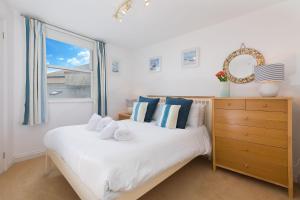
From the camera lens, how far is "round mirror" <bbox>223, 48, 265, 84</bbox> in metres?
2.18

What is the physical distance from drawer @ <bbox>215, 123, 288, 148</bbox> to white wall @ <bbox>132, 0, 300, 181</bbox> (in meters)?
0.48

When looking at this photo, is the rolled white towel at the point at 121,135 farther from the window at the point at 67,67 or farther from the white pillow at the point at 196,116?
the window at the point at 67,67

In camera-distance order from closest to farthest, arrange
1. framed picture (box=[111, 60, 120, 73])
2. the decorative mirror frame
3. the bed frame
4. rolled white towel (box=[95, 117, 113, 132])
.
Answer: the bed frame → rolled white towel (box=[95, 117, 113, 132]) → the decorative mirror frame → framed picture (box=[111, 60, 120, 73])

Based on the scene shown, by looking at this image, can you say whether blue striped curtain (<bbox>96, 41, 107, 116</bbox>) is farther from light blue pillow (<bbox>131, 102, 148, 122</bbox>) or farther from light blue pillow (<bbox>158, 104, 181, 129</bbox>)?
light blue pillow (<bbox>158, 104, 181, 129</bbox>)

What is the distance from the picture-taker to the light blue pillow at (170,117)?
7.14 ft

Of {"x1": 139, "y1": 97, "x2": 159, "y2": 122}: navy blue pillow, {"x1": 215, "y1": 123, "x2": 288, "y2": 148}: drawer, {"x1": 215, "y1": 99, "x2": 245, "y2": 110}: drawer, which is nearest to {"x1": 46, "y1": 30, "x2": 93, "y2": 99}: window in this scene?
{"x1": 139, "y1": 97, "x2": 159, "y2": 122}: navy blue pillow

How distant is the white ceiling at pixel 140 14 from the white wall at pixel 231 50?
0.54ft

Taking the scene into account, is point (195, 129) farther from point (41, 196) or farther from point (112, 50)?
point (112, 50)

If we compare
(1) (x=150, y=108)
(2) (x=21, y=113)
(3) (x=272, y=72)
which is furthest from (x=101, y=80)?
(3) (x=272, y=72)

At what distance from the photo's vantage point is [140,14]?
7.55ft

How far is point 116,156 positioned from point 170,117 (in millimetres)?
1196

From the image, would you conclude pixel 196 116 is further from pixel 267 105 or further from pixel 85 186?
pixel 85 186

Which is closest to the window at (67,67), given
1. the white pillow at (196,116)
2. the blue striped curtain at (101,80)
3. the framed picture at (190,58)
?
the blue striped curtain at (101,80)

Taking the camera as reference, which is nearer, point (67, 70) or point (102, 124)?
point (102, 124)
